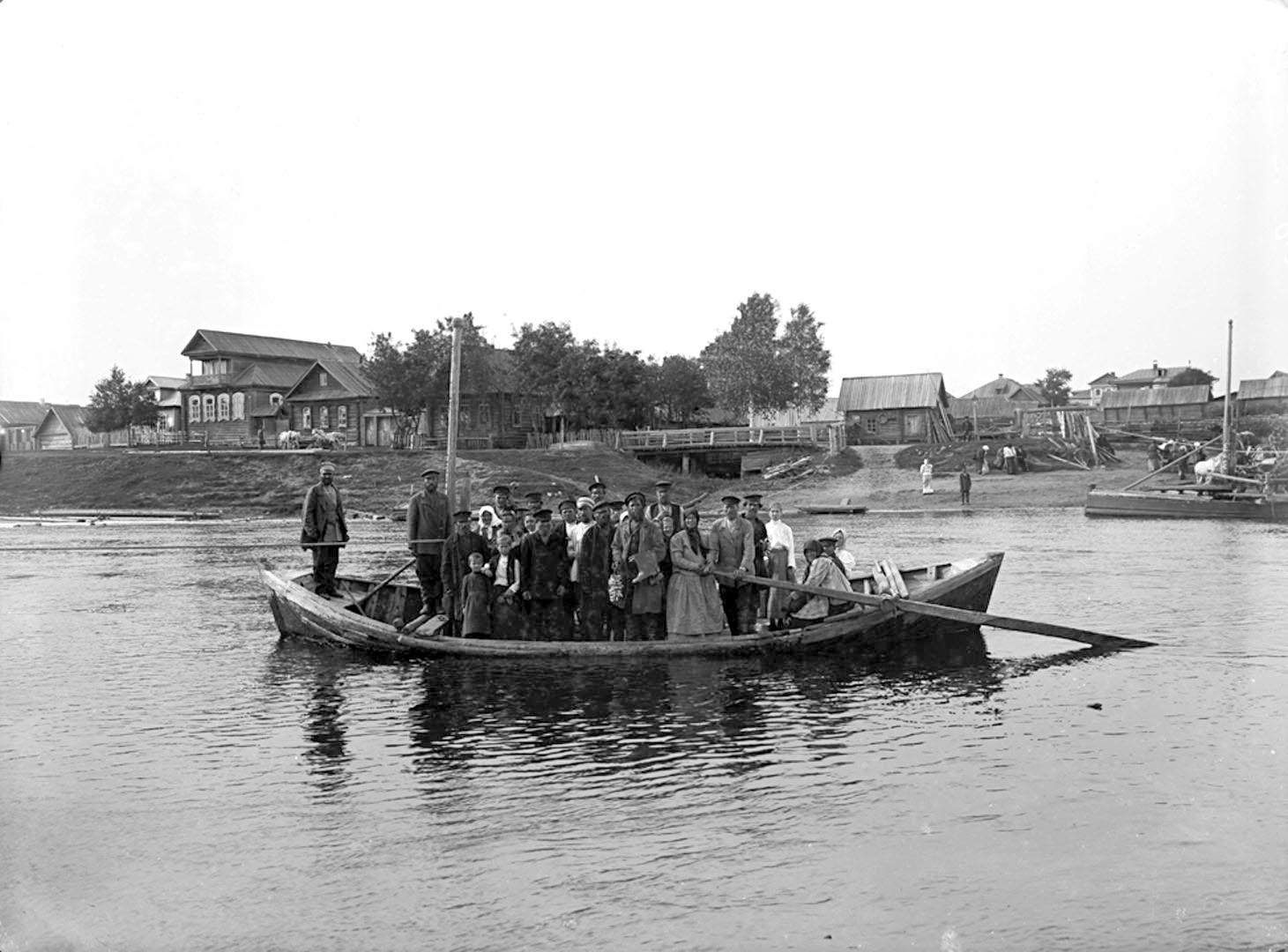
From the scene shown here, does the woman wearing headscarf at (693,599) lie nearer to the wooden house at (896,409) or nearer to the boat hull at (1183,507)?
the boat hull at (1183,507)

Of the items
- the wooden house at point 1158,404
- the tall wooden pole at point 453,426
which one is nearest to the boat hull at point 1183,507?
the tall wooden pole at point 453,426

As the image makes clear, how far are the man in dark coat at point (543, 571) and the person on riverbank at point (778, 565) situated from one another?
253cm

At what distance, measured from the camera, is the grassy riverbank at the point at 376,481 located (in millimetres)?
40688

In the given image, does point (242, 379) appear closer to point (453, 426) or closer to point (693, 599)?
point (453, 426)

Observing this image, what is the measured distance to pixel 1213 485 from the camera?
126 ft

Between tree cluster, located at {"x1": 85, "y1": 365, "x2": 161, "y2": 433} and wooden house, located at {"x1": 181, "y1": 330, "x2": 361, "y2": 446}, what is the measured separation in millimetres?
1726

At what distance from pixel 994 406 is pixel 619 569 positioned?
258 feet

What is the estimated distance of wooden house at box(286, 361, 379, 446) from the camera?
44.7 m

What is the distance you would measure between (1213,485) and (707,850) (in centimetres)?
3634

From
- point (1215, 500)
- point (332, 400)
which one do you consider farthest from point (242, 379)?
point (1215, 500)

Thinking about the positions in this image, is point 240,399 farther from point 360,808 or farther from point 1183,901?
point 1183,901

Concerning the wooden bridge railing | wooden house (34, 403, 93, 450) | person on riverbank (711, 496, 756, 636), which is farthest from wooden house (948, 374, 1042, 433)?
person on riverbank (711, 496, 756, 636)

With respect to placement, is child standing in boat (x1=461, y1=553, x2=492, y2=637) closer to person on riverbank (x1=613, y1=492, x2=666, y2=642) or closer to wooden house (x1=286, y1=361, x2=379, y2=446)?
person on riverbank (x1=613, y1=492, x2=666, y2=642)

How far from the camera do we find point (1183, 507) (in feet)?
122
